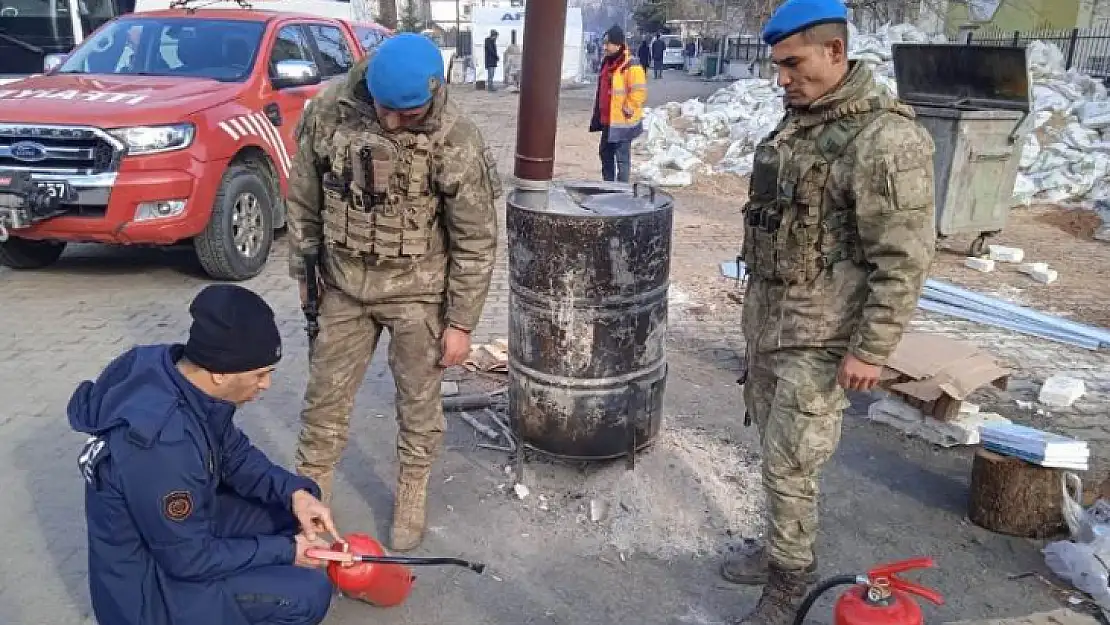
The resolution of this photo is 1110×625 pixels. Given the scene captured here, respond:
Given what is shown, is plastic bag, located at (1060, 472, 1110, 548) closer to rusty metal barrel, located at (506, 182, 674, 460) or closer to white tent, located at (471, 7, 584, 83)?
rusty metal barrel, located at (506, 182, 674, 460)

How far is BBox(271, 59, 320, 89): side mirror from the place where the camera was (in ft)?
21.9

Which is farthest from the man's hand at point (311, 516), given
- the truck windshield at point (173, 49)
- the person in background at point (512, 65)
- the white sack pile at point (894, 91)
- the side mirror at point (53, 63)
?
the person in background at point (512, 65)

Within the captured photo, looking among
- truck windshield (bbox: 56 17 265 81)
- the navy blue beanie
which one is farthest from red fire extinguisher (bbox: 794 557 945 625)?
truck windshield (bbox: 56 17 265 81)

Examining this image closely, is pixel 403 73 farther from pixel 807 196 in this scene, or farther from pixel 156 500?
pixel 156 500

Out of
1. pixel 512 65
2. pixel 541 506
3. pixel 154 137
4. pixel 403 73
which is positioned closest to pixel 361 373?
pixel 541 506

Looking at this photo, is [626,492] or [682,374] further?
[682,374]

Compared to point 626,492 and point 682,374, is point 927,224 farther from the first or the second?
point 682,374

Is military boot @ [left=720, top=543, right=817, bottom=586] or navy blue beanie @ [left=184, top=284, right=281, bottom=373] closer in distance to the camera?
navy blue beanie @ [left=184, top=284, right=281, bottom=373]

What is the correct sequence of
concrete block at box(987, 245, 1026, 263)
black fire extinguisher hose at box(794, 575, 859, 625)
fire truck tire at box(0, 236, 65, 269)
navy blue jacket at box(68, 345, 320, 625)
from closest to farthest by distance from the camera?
navy blue jacket at box(68, 345, 320, 625) → black fire extinguisher hose at box(794, 575, 859, 625) → fire truck tire at box(0, 236, 65, 269) → concrete block at box(987, 245, 1026, 263)

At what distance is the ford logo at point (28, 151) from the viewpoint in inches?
228

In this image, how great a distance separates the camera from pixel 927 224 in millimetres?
2541

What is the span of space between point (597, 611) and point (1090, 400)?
3.57 m

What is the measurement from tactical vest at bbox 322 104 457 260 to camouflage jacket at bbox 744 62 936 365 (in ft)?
3.78

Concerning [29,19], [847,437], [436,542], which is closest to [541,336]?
[436,542]
